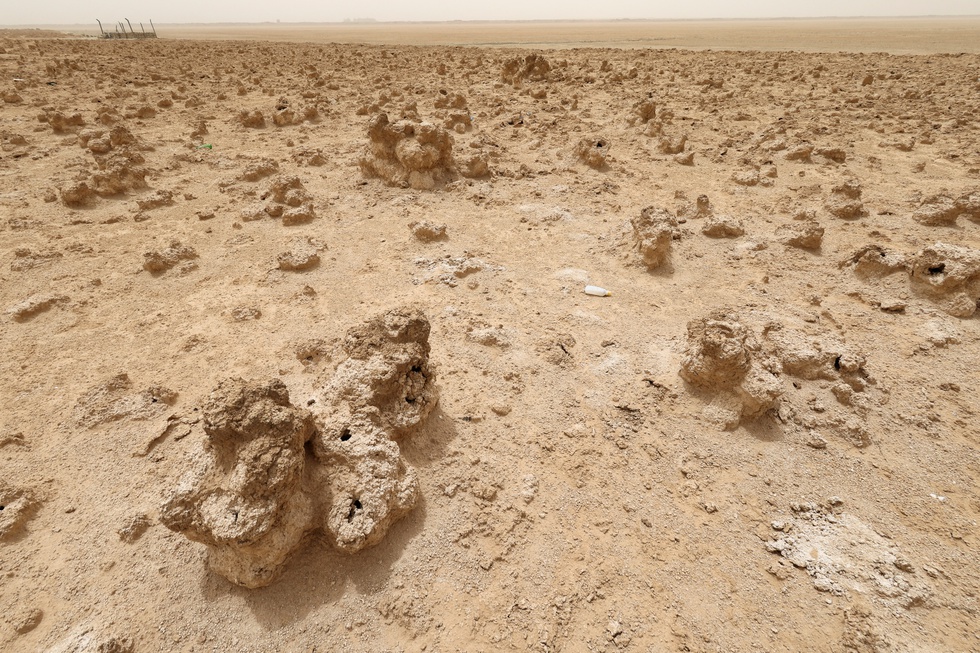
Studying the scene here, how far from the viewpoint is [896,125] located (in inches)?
363

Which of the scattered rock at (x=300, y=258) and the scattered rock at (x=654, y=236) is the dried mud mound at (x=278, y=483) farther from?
the scattered rock at (x=654, y=236)

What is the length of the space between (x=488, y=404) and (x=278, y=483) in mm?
1561

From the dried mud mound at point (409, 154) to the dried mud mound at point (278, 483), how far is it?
5077 millimetres

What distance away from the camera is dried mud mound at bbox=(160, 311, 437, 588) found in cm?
220

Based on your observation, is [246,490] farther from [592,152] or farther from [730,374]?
[592,152]

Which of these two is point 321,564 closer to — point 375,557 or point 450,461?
point 375,557

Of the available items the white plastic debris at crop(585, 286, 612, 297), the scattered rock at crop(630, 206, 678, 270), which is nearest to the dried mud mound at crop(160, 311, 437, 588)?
the white plastic debris at crop(585, 286, 612, 297)

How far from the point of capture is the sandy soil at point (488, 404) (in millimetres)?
2258

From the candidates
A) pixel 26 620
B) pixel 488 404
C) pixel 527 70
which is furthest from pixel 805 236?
pixel 527 70

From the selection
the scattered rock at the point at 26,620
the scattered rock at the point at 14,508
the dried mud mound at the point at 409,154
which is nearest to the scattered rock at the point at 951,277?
the dried mud mound at the point at 409,154

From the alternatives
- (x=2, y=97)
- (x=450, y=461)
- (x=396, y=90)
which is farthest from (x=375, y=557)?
(x=2, y=97)

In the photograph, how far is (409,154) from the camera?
6930 mm

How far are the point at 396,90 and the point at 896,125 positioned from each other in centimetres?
1190

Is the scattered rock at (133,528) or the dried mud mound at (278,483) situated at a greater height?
the dried mud mound at (278,483)
